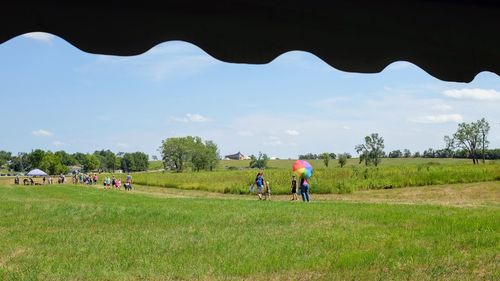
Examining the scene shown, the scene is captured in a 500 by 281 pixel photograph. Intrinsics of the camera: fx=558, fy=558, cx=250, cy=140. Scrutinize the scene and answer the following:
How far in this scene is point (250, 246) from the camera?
9.09 metres

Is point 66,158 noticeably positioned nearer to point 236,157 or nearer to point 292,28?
point 236,157

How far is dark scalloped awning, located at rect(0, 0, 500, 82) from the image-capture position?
240 cm

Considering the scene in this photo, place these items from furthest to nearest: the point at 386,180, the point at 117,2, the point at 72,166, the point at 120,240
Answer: the point at 72,166
the point at 386,180
the point at 120,240
the point at 117,2

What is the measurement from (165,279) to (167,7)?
16.6 feet

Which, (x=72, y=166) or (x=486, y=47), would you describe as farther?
(x=72, y=166)

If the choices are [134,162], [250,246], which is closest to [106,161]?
[134,162]

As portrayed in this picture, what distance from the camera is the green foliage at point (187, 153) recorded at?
12525 centimetres

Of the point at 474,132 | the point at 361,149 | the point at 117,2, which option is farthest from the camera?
the point at 361,149

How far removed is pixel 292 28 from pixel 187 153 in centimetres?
12481

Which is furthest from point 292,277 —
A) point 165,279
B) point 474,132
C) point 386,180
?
point 474,132

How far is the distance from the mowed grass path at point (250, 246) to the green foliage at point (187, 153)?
111m

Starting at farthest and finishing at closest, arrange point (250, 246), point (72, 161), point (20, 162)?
point (72, 161) → point (20, 162) → point (250, 246)

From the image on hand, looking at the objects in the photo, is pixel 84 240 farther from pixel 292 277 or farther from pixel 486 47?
pixel 486 47

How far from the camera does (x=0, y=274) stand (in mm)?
7230
